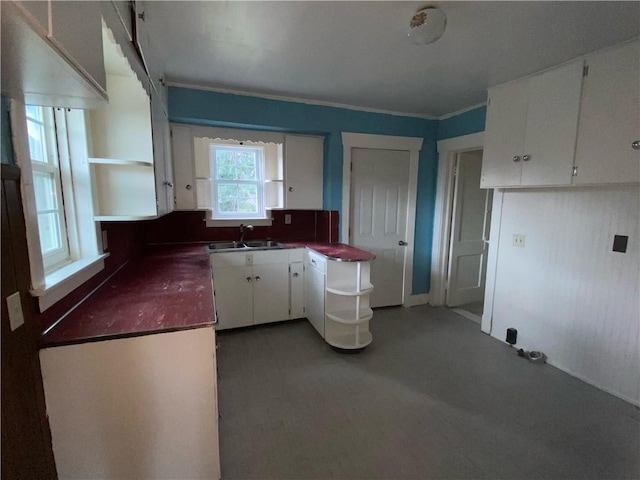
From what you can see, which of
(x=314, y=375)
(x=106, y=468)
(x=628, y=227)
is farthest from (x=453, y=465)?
(x=628, y=227)

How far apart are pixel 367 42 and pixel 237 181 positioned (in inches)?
78.2

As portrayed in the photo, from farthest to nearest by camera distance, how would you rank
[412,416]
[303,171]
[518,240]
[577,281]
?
1. [303,171]
2. [518,240]
3. [577,281]
4. [412,416]

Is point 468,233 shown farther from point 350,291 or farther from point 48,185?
point 48,185

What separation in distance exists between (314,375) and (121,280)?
1.50 m

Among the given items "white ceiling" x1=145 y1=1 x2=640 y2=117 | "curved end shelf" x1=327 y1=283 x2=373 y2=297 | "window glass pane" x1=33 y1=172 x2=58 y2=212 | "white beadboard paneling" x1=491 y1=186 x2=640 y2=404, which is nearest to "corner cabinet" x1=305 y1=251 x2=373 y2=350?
"curved end shelf" x1=327 y1=283 x2=373 y2=297

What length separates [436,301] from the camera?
12.4 feet

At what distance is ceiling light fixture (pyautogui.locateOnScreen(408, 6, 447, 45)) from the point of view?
153cm

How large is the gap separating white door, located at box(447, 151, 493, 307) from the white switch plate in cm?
375

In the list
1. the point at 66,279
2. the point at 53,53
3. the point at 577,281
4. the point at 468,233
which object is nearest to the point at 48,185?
the point at 66,279

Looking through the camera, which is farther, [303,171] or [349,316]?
[303,171]

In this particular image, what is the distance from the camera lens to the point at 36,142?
50.0 inches

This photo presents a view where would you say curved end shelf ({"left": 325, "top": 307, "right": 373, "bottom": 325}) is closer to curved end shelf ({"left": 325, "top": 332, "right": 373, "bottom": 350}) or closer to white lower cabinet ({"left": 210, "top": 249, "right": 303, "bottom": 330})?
curved end shelf ({"left": 325, "top": 332, "right": 373, "bottom": 350})

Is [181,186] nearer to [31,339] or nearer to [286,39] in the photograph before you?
[286,39]

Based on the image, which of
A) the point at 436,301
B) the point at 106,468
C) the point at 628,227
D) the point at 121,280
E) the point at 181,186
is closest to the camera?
the point at 106,468
